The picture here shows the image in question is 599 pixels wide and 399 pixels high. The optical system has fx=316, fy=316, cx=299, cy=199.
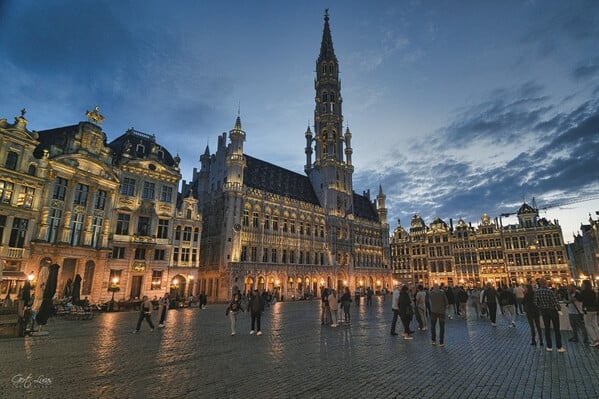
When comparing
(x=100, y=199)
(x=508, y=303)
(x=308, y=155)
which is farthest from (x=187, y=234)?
(x=308, y=155)

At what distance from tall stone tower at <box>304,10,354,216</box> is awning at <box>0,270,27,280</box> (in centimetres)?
4281

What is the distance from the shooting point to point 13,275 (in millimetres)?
24062

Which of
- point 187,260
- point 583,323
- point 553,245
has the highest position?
point 553,245

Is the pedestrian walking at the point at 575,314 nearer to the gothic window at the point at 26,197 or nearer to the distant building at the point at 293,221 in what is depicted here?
the distant building at the point at 293,221

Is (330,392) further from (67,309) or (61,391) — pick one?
(67,309)

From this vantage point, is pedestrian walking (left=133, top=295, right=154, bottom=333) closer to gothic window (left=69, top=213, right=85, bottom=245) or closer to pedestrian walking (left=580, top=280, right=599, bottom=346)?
pedestrian walking (left=580, top=280, right=599, bottom=346)

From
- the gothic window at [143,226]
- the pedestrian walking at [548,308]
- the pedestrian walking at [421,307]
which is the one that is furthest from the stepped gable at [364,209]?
the pedestrian walking at [548,308]

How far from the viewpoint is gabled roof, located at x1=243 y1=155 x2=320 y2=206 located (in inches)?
2030

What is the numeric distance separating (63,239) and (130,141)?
13.7 metres

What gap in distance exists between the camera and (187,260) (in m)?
38.0

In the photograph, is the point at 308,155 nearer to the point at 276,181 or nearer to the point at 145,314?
the point at 276,181

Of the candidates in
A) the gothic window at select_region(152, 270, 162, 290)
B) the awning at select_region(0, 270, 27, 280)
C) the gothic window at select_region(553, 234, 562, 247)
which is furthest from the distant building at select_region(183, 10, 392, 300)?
the gothic window at select_region(553, 234, 562, 247)

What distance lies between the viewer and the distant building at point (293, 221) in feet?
146

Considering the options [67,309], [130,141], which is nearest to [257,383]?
[67,309]
